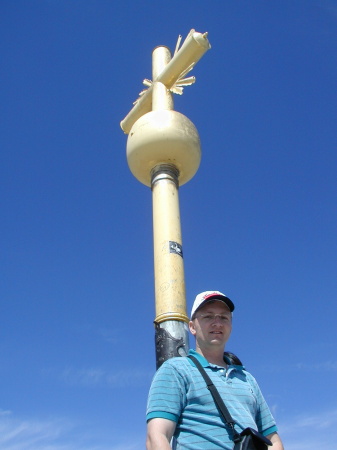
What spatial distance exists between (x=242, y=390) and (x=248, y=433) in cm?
51

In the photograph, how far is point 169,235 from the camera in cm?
801

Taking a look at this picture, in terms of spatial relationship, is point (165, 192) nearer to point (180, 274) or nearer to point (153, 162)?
point (153, 162)

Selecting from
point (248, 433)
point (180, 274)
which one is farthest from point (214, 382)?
point (180, 274)

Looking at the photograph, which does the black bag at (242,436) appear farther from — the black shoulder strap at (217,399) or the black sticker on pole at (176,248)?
the black sticker on pole at (176,248)

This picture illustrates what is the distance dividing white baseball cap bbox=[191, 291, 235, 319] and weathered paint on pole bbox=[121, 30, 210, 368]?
340cm

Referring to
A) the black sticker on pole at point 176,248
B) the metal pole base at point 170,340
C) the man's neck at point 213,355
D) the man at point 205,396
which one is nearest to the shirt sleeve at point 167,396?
the man at point 205,396

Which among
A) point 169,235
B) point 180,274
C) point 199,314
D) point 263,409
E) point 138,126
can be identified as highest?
point 138,126

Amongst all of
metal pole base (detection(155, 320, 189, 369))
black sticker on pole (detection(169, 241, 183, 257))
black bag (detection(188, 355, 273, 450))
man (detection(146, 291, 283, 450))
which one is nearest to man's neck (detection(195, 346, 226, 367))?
man (detection(146, 291, 283, 450))

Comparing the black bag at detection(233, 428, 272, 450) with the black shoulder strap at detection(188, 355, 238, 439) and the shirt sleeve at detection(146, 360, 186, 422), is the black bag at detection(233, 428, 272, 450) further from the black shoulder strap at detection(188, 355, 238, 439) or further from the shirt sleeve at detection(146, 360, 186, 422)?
the shirt sleeve at detection(146, 360, 186, 422)

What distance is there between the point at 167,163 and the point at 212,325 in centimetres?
612

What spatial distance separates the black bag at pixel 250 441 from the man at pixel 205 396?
12 cm

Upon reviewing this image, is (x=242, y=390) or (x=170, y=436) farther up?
(x=242, y=390)

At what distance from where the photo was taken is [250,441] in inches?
103

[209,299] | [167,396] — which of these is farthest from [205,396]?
[209,299]
